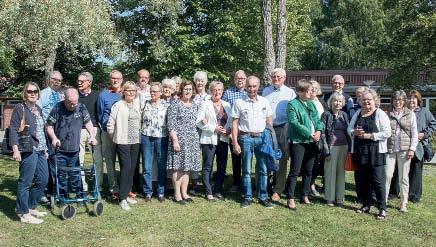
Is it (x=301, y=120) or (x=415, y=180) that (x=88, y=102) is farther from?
(x=415, y=180)

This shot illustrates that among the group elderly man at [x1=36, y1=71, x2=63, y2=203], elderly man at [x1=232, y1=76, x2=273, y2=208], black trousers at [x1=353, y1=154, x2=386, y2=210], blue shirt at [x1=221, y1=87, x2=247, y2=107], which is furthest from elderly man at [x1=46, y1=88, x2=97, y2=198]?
black trousers at [x1=353, y1=154, x2=386, y2=210]

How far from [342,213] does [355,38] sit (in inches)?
1424

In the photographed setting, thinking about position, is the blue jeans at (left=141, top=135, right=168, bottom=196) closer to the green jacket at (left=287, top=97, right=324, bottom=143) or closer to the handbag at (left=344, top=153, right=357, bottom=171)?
the green jacket at (left=287, top=97, right=324, bottom=143)

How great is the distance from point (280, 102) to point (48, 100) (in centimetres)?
359

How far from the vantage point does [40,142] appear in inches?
246

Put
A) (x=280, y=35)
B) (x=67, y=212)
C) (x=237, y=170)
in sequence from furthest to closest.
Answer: (x=280, y=35) → (x=237, y=170) → (x=67, y=212)

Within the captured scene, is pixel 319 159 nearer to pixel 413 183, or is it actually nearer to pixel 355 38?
pixel 413 183

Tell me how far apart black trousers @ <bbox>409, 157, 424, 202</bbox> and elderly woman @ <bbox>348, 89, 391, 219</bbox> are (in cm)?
137

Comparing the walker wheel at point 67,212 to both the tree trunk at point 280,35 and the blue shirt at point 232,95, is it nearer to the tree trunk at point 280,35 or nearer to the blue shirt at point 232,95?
the blue shirt at point 232,95

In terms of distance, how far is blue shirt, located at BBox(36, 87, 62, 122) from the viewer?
23.9ft

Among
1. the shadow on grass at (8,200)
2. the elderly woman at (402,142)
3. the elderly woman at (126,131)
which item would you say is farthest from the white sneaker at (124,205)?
the elderly woman at (402,142)

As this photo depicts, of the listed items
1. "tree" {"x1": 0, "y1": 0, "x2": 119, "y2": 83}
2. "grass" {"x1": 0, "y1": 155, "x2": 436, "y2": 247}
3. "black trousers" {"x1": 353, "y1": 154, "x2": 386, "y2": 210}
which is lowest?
"grass" {"x1": 0, "y1": 155, "x2": 436, "y2": 247}

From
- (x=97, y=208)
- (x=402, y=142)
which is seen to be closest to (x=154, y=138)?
(x=97, y=208)

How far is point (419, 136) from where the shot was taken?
766cm
